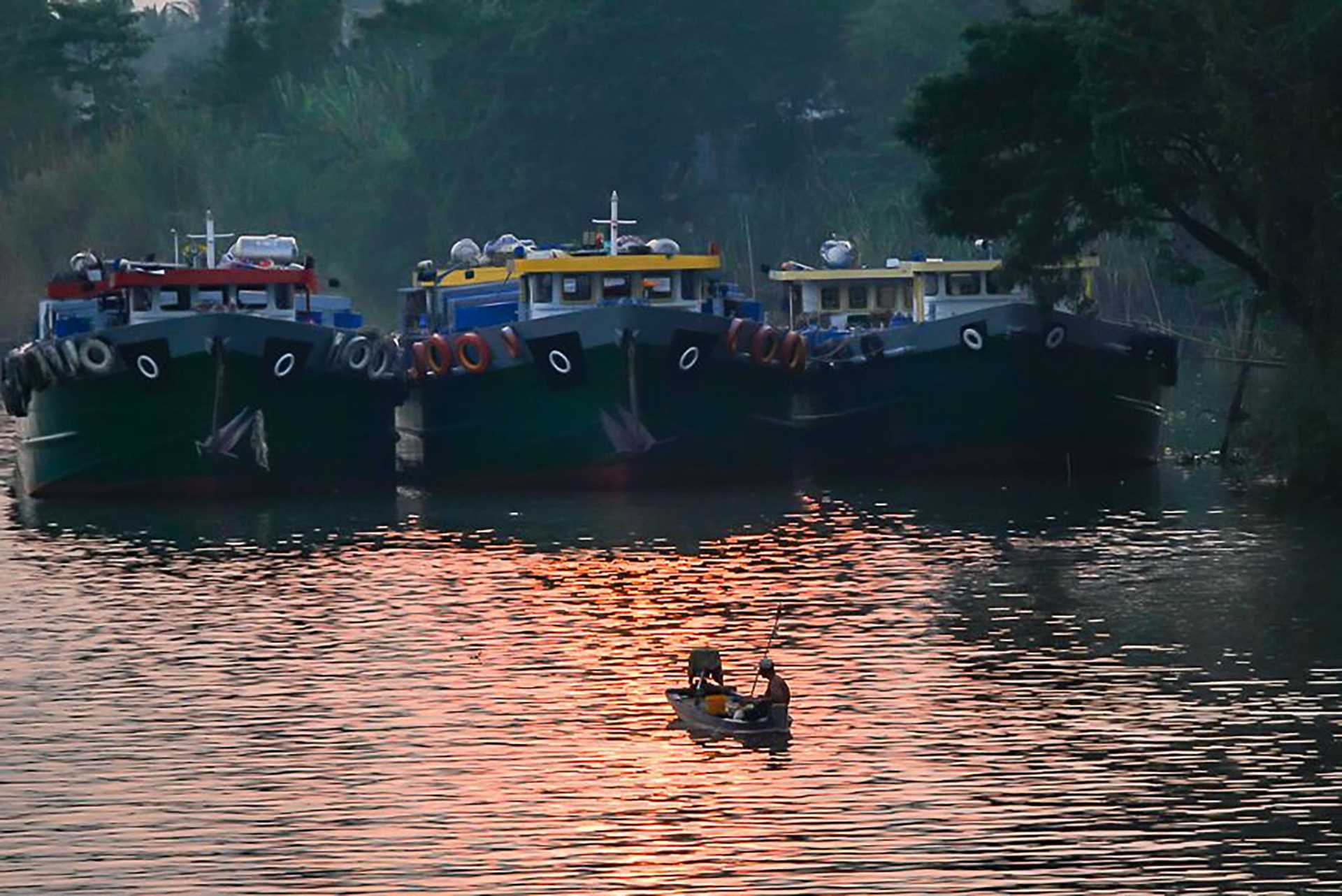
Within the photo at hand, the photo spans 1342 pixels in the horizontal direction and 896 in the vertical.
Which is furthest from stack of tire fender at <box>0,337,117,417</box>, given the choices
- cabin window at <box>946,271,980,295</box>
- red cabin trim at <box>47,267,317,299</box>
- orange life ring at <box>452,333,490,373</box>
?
cabin window at <box>946,271,980,295</box>

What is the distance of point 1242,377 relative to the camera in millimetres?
61000

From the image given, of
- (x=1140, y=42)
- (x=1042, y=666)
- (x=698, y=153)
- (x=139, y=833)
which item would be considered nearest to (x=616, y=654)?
(x=1042, y=666)

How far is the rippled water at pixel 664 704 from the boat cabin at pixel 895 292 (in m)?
13.3

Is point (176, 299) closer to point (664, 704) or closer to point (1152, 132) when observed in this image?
point (1152, 132)

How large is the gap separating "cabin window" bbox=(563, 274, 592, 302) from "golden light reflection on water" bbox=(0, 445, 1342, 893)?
1092 centimetres

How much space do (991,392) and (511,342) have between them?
10674 mm

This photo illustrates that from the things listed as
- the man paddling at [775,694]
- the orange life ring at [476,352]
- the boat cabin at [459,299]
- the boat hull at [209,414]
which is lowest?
the man paddling at [775,694]

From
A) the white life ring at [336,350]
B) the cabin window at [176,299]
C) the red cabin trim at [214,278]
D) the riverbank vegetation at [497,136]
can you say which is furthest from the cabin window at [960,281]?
the cabin window at [176,299]

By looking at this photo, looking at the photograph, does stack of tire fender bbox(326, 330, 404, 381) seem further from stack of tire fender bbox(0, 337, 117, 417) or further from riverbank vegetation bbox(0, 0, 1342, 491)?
riverbank vegetation bbox(0, 0, 1342, 491)

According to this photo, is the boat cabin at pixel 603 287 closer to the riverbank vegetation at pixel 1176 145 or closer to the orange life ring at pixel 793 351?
the orange life ring at pixel 793 351

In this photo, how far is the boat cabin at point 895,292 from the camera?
6881 centimetres

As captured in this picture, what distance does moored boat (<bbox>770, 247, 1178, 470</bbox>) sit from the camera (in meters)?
63.2

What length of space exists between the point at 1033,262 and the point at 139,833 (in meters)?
35.5

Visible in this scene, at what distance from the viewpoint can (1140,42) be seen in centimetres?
5581
